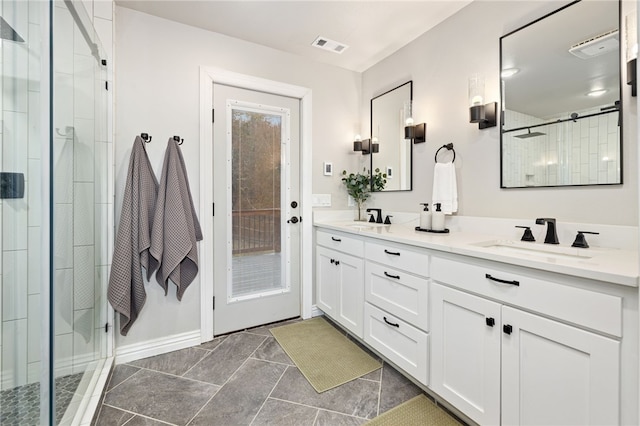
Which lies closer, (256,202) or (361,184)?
(256,202)

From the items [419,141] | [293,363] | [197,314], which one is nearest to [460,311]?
[293,363]

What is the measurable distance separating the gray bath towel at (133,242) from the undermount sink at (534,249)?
207cm

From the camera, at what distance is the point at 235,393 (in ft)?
5.52

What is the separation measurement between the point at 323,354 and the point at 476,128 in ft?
6.31

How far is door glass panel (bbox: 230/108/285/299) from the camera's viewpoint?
2.42 m

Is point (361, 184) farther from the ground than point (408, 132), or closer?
closer

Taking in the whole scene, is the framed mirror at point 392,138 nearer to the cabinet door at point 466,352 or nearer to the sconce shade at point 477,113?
the sconce shade at point 477,113

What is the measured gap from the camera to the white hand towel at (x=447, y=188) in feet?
6.63

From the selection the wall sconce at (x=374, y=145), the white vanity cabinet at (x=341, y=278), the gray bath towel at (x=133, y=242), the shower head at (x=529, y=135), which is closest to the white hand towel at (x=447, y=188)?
the shower head at (x=529, y=135)

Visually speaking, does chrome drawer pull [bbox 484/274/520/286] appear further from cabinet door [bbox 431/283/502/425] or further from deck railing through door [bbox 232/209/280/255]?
deck railing through door [bbox 232/209/280/255]

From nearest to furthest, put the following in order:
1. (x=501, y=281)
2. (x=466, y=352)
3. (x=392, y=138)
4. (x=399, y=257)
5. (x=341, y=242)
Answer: (x=501, y=281) → (x=466, y=352) → (x=399, y=257) → (x=341, y=242) → (x=392, y=138)

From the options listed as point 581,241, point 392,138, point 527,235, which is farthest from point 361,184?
point 581,241

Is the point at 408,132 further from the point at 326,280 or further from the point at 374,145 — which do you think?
the point at 326,280

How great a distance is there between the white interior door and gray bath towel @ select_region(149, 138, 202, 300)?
11.2 inches
